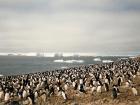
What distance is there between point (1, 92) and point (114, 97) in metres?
17.1

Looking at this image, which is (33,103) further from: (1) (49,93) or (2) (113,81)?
(2) (113,81)

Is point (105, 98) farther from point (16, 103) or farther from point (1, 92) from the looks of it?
point (1, 92)

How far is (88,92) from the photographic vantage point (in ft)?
139

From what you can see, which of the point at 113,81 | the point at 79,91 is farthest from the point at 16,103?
the point at 113,81

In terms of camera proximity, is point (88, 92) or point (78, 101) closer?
point (78, 101)

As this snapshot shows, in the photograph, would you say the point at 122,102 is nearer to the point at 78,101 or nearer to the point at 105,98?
the point at 105,98

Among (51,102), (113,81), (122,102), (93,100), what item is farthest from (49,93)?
(113,81)

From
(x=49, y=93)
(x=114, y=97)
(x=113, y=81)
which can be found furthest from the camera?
(x=113, y=81)

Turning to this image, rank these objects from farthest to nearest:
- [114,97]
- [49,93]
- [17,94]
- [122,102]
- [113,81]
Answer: [113,81] → [17,94] → [49,93] → [114,97] → [122,102]

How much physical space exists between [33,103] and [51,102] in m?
2.08

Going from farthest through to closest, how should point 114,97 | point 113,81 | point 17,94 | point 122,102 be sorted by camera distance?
point 113,81
point 17,94
point 114,97
point 122,102

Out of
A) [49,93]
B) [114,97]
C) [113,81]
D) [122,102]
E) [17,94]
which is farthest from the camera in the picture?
[113,81]

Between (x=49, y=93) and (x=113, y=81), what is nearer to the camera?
(x=49, y=93)

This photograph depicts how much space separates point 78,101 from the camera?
37969 millimetres
